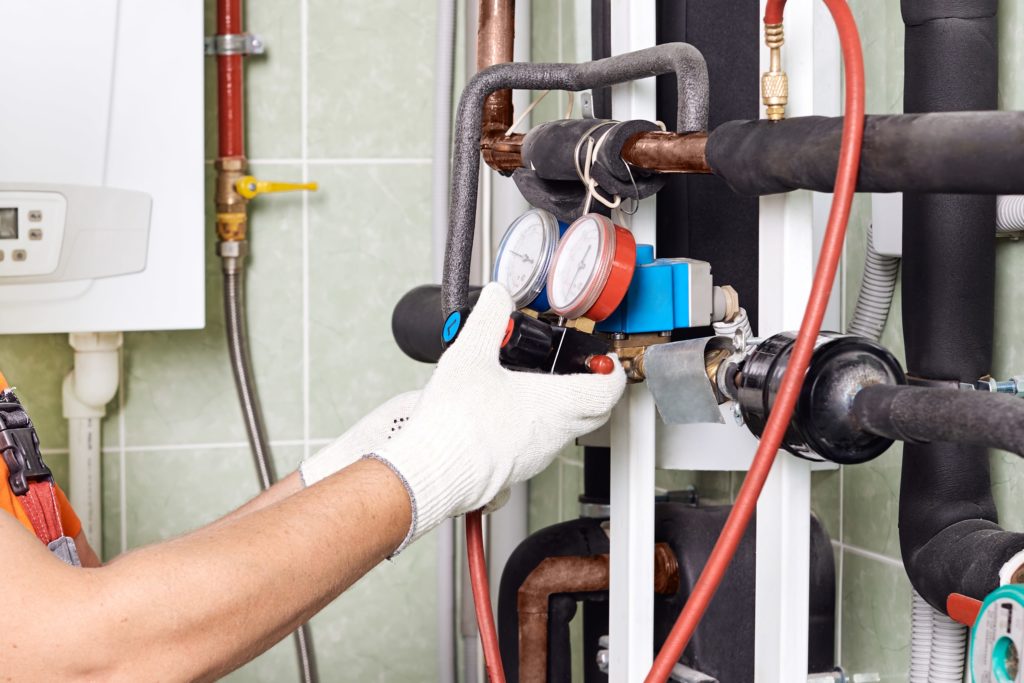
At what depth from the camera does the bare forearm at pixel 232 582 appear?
2.08 ft

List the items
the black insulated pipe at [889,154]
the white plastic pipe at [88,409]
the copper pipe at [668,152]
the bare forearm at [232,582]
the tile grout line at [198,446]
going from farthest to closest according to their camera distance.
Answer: the tile grout line at [198,446] < the white plastic pipe at [88,409] < the copper pipe at [668,152] < the bare forearm at [232,582] < the black insulated pipe at [889,154]

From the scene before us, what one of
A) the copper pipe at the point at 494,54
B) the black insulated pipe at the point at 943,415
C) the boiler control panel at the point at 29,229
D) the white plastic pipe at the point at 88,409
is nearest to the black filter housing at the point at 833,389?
the black insulated pipe at the point at 943,415

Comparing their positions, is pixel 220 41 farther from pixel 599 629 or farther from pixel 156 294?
pixel 599 629

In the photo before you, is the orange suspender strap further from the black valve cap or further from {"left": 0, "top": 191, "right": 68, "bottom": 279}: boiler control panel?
{"left": 0, "top": 191, "right": 68, "bottom": 279}: boiler control panel

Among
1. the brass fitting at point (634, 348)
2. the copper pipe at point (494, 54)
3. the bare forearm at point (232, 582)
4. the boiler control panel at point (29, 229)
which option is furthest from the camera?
the boiler control panel at point (29, 229)

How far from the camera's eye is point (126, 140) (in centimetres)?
136

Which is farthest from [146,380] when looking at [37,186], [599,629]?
[599,629]

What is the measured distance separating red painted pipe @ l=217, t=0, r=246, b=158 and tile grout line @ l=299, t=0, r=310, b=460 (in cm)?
10

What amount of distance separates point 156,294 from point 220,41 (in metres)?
0.40

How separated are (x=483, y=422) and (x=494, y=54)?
1.20 ft

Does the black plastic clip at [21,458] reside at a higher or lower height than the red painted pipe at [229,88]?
lower

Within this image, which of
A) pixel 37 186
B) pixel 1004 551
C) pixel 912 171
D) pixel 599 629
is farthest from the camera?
pixel 37 186

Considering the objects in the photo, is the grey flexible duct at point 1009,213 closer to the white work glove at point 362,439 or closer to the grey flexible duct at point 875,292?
the grey flexible duct at point 875,292

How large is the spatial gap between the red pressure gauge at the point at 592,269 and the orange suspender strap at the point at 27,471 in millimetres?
431
